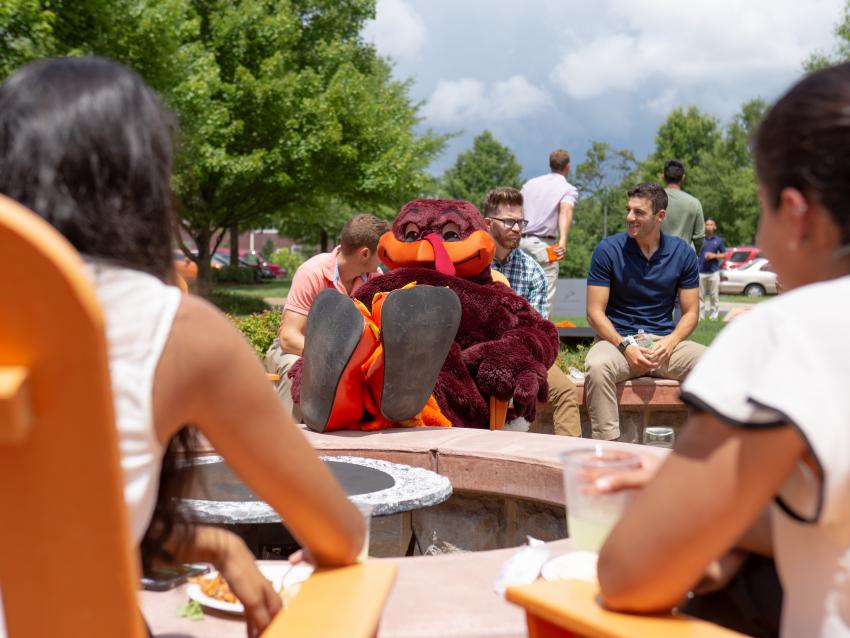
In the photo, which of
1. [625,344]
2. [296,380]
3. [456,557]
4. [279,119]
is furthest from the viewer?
[279,119]

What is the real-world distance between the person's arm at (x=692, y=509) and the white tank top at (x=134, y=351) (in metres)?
0.63

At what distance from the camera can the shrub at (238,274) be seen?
35.5 m

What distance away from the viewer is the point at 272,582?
2000 mm

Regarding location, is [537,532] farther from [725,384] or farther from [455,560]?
[725,384]

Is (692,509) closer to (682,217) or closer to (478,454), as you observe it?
(478,454)

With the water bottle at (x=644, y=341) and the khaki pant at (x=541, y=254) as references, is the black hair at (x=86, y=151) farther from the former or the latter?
the khaki pant at (x=541, y=254)

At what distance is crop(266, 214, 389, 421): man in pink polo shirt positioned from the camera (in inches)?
208

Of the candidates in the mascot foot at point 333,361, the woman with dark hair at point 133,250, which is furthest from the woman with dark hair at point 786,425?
the mascot foot at point 333,361

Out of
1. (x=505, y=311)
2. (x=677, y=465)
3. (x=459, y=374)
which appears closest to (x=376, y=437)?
(x=459, y=374)

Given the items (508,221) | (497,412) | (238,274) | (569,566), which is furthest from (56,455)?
(238,274)

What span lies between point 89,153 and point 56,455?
1.30 feet

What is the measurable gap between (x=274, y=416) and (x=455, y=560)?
4.01 ft

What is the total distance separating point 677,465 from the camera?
117 centimetres

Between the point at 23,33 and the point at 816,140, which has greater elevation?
the point at 23,33
